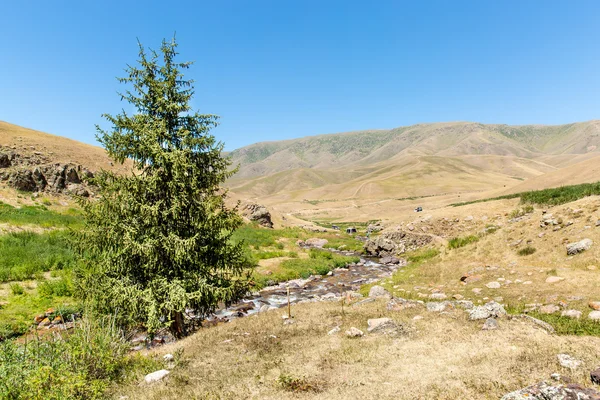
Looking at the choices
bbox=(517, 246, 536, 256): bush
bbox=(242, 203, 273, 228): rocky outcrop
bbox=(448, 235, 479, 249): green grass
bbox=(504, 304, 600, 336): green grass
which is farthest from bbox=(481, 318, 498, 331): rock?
bbox=(242, 203, 273, 228): rocky outcrop

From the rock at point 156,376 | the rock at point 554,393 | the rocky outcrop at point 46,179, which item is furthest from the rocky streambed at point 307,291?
the rocky outcrop at point 46,179

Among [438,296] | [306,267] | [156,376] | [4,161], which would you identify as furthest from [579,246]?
[4,161]

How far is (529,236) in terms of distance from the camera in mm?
24172

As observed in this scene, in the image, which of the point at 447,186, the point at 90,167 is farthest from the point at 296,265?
the point at 447,186

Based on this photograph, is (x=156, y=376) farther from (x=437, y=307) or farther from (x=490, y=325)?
(x=437, y=307)

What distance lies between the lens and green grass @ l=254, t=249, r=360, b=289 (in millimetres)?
28109

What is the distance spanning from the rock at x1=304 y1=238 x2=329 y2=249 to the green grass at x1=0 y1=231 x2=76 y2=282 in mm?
30800

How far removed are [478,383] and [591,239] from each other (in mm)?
18357

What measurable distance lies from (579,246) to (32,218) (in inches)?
1725

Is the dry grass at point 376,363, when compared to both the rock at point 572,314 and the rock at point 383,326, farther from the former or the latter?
the rock at point 572,314

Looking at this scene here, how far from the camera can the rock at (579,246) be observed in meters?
18.9

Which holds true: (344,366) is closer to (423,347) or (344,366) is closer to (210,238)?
(423,347)

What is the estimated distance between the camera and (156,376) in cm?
899

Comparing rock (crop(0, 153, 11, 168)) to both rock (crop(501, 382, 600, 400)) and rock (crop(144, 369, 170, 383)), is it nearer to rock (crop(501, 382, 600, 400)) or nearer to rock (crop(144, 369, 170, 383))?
rock (crop(144, 369, 170, 383))
